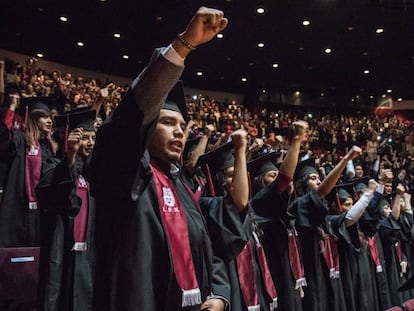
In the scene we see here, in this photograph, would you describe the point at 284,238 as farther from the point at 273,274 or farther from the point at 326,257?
the point at 326,257

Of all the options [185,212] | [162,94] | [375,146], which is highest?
[375,146]

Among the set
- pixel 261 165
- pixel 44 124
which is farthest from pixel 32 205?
pixel 261 165

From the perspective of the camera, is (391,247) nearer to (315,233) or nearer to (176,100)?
(315,233)

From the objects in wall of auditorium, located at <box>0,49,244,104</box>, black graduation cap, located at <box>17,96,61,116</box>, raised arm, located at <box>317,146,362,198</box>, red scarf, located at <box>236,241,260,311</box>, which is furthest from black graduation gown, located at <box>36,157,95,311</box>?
wall of auditorium, located at <box>0,49,244,104</box>

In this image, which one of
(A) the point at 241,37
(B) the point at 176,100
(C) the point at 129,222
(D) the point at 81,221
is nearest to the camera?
(C) the point at 129,222

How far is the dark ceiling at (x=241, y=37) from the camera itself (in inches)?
451

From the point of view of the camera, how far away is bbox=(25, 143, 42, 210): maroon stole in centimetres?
384

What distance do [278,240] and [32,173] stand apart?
6.85 feet

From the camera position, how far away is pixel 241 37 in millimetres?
13711

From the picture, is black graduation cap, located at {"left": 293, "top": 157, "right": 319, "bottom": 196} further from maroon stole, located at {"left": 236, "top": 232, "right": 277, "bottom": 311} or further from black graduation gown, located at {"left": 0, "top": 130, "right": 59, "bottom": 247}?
black graduation gown, located at {"left": 0, "top": 130, "right": 59, "bottom": 247}

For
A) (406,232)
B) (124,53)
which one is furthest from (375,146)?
(406,232)

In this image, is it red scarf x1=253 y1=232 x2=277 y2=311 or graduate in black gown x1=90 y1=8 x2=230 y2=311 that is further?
red scarf x1=253 y1=232 x2=277 y2=311

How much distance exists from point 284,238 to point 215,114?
377 inches

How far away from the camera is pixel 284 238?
345cm
